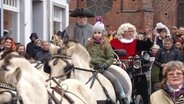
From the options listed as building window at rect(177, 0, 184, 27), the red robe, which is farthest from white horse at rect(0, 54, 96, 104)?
building window at rect(177, 0, 184, 27)

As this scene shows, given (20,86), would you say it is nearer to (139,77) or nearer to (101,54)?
(101,54)

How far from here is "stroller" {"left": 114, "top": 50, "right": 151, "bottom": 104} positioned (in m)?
13.1

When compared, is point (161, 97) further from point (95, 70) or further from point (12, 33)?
point (12, 33)

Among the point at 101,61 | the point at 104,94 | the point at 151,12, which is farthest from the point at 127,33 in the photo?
the point at 151,12

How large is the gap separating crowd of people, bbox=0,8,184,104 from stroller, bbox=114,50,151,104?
18cm

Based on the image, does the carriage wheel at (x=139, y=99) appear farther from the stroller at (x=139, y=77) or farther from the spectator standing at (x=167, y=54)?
the spectator standing at (x=167, y=54)

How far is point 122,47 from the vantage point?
41.8ft

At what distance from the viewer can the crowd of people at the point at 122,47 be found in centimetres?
579

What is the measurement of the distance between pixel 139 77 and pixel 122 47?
1.47 m

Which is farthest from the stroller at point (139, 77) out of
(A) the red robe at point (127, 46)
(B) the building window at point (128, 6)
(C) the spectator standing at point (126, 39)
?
(B) the building window at point (128, 6)

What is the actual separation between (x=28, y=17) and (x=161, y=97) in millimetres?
12390

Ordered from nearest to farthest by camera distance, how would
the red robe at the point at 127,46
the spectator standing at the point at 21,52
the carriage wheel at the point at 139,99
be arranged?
the spectator standing at the point at 21,52 < the red robe at the point at 127,46 < the carriage wheel at the point at 139,99

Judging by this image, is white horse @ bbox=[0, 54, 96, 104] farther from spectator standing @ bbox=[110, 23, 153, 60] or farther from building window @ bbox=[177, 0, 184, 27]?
building window @ bbox=[177, 0, 184, 27]

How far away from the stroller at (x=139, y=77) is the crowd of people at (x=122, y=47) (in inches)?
7.1
